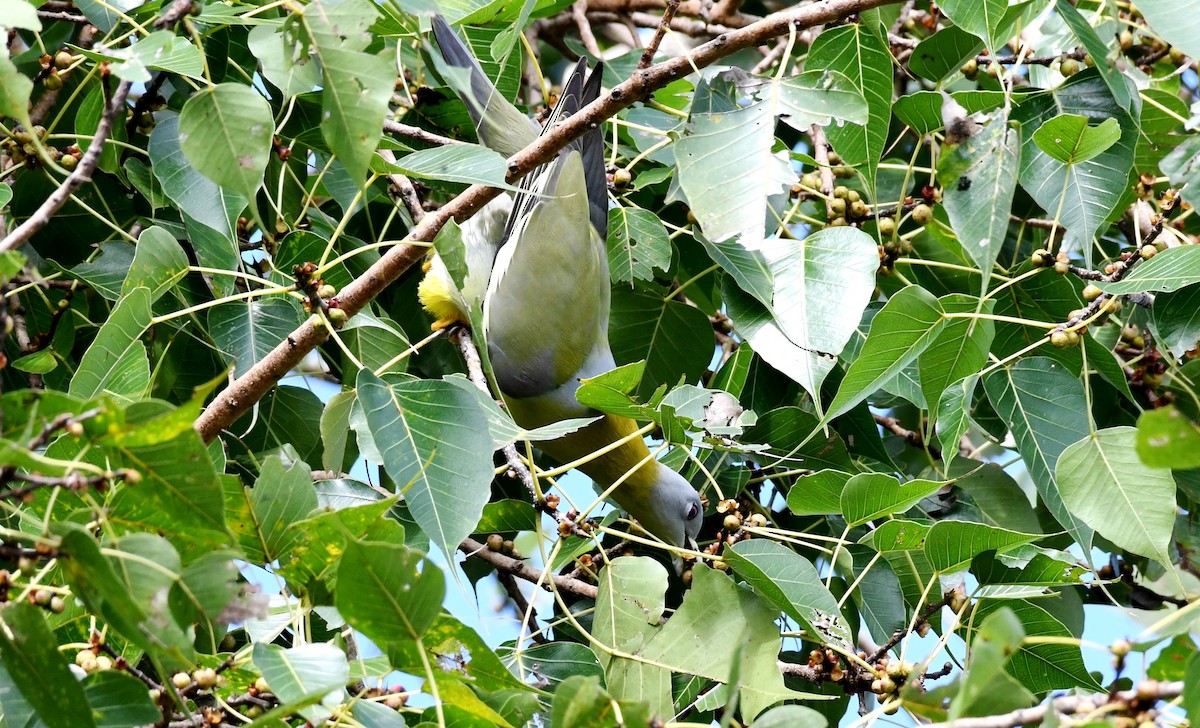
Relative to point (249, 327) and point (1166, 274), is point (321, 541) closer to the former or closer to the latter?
point (249, 327)

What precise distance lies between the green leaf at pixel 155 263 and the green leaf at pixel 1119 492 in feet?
5.68

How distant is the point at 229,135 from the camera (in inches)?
57.7

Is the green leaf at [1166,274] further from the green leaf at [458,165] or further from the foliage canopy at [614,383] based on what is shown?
the green leaf at [458,165]

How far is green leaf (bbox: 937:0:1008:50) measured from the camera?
205cm

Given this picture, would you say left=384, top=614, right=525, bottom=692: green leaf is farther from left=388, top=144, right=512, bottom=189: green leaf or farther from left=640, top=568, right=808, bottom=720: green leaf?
left=388, top=144, right=512, bottom=189: green leaf

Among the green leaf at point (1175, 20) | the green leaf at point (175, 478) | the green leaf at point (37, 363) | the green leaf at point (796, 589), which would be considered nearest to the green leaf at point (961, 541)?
the green leaf at point (796, 589)

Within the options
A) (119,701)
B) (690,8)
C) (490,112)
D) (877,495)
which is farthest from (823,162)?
(119,701)

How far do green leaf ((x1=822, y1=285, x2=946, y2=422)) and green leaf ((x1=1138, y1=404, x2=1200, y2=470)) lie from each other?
32.9 inches

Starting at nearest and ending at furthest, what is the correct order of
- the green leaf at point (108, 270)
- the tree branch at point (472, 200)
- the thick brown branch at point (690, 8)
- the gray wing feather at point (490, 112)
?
the tree branch at point (472, 200)
the green leaf at point (108, 270)
the gray wing feather at point (490, 112)
the thick brown branch at point (690, 8)

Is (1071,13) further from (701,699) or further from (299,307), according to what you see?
(299,307)

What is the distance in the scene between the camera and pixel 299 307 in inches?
89.9

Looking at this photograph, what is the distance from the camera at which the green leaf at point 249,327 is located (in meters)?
2.24

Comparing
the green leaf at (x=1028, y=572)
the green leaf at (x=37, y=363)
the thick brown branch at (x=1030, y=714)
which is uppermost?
the green leaf at (x=37, y=363)

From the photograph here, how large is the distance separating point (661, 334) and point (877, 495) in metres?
1.00
